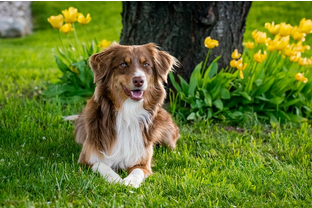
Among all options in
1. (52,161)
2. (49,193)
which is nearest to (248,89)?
(52,161)

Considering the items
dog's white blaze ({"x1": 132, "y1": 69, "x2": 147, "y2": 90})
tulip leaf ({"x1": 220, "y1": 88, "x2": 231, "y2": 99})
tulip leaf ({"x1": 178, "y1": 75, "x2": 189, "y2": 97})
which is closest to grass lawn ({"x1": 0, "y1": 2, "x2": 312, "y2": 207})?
tulip leaf ({"x1": 220, "y1": 88, "x2": 231, "y2": 99})

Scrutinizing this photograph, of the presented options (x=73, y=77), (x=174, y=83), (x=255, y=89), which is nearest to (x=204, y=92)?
(x=174, y=83)

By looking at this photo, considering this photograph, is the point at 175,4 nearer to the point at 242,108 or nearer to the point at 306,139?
the point at 242,108

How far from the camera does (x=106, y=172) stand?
4.07 metres

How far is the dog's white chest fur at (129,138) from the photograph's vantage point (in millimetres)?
4336

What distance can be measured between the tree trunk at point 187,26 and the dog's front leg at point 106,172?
255 cm

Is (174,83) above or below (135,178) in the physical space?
above

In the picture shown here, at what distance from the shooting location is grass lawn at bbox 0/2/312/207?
3572 millimetres

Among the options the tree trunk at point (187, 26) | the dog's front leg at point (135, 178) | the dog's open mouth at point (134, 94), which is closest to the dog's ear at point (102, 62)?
the dog's open mouth at point (134, 94)

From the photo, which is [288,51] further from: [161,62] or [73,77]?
[73,77]

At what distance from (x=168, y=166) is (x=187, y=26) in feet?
8.08

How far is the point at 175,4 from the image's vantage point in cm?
614

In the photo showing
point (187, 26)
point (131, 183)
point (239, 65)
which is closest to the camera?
point (131, 183)

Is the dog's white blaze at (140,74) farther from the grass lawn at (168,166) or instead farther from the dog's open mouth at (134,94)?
the grass lawn at (168,166)
